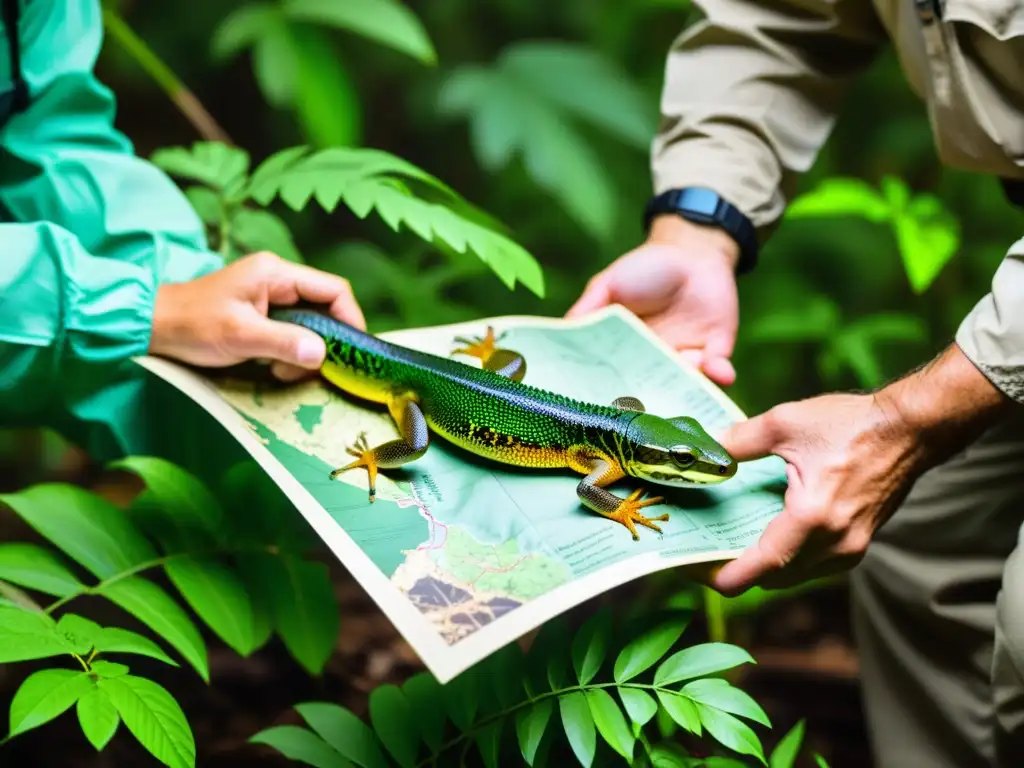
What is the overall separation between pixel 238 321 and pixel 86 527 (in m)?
0.38

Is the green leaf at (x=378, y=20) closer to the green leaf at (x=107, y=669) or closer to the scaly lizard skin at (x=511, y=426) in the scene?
the scaly lizard skin at (x=511, y=426)

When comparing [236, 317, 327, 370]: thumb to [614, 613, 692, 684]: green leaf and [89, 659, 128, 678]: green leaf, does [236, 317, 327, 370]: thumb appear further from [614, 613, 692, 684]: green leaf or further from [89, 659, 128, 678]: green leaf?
[614, 613, 692, 684]: green leaf

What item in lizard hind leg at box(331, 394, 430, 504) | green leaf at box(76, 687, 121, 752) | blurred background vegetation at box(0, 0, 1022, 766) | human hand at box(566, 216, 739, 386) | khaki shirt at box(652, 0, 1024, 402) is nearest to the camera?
green leaf at box(76, 687, 121, 752)

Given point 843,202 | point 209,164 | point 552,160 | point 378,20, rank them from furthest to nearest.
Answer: point 552,160 < point 843,202 < point 378,20 < point 209,164

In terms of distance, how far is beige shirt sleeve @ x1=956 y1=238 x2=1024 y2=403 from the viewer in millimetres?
1294

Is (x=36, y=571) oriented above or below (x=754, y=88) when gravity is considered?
below

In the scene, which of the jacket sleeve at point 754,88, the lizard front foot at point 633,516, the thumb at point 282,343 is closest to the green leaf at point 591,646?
the lizard front foot at point 633,516

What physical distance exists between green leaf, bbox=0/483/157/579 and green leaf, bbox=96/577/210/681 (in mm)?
42

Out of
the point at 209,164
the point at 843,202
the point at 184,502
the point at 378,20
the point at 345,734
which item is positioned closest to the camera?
the point at 345,734

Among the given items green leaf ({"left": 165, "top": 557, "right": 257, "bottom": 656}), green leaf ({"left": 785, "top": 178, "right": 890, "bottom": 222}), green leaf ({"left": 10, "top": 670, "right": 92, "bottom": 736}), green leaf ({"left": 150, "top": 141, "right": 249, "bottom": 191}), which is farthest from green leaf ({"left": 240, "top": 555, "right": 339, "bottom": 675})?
green leaf ({"left": 785, "top": 178, "right": 890, "bottom": 222})

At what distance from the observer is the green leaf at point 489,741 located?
3.94ft

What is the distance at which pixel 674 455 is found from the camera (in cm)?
130

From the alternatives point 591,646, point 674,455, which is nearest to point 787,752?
point 591,646

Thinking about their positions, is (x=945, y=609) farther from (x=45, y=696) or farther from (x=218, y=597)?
(x=45, y=696)
